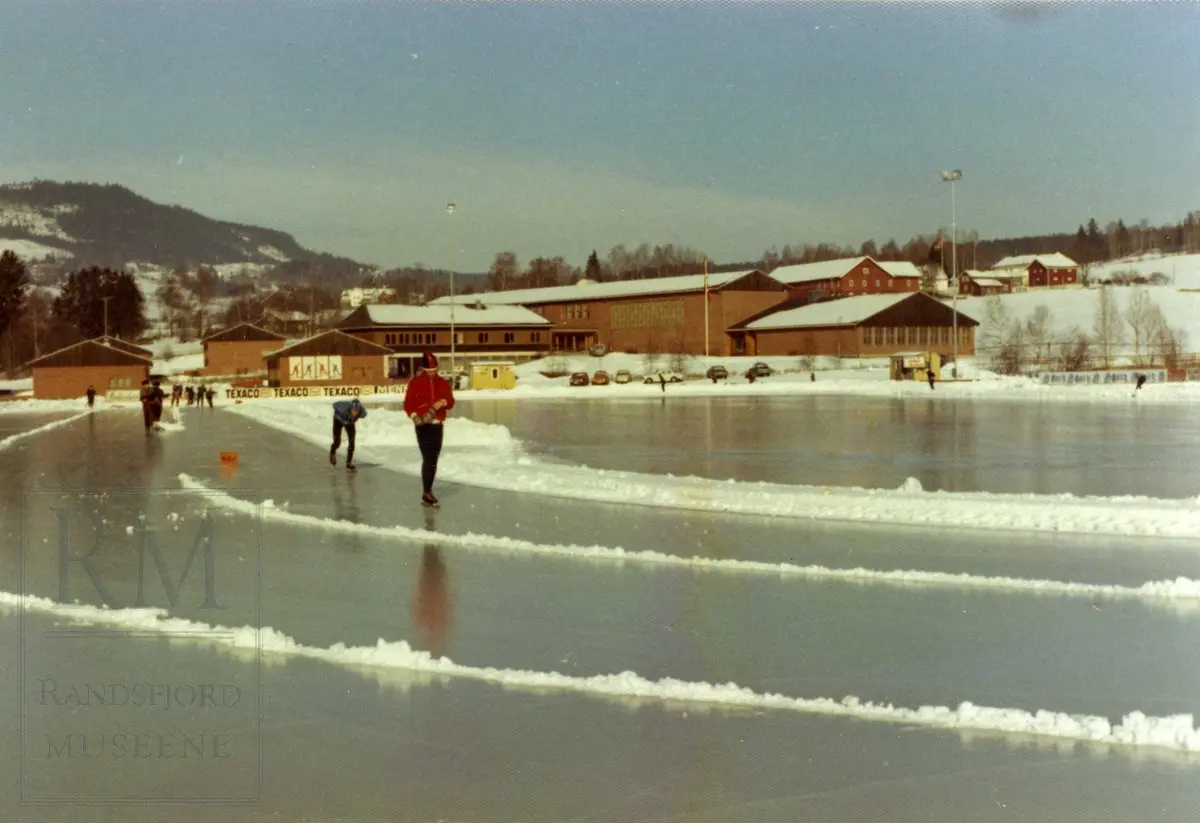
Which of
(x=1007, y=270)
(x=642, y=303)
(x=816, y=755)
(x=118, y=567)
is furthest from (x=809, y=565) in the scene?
(x=1007, y=270)

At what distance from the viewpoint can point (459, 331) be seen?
358ft

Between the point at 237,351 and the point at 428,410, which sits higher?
the point at 237,351

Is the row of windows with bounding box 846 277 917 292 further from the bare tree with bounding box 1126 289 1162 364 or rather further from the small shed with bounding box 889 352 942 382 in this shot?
the small shed with bounding box 889 352 942 382

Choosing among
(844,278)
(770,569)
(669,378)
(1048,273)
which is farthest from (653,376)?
(1048,273)

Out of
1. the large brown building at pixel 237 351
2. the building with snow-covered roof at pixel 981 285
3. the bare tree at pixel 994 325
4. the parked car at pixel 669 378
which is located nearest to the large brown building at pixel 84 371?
the large brown building at pixel 237 351

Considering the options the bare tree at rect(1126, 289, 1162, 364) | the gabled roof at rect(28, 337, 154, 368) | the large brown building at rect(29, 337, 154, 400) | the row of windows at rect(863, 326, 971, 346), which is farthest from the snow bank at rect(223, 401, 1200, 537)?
the bare tree at rect(1126, 289, 1162, 364)

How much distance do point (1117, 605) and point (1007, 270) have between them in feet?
650

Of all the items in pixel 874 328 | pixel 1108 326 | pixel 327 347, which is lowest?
pixel 327 347

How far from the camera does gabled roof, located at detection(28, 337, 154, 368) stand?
83.1 meters

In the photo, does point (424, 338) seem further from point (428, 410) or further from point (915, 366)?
point (428, 410)

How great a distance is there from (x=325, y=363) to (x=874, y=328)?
4221cm

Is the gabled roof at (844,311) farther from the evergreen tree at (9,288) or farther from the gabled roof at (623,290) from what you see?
the evergreen tree at (9,288)

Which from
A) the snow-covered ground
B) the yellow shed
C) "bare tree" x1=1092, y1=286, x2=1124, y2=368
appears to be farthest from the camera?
the snow-covered ground

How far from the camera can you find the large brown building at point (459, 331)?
107188 millimetres
